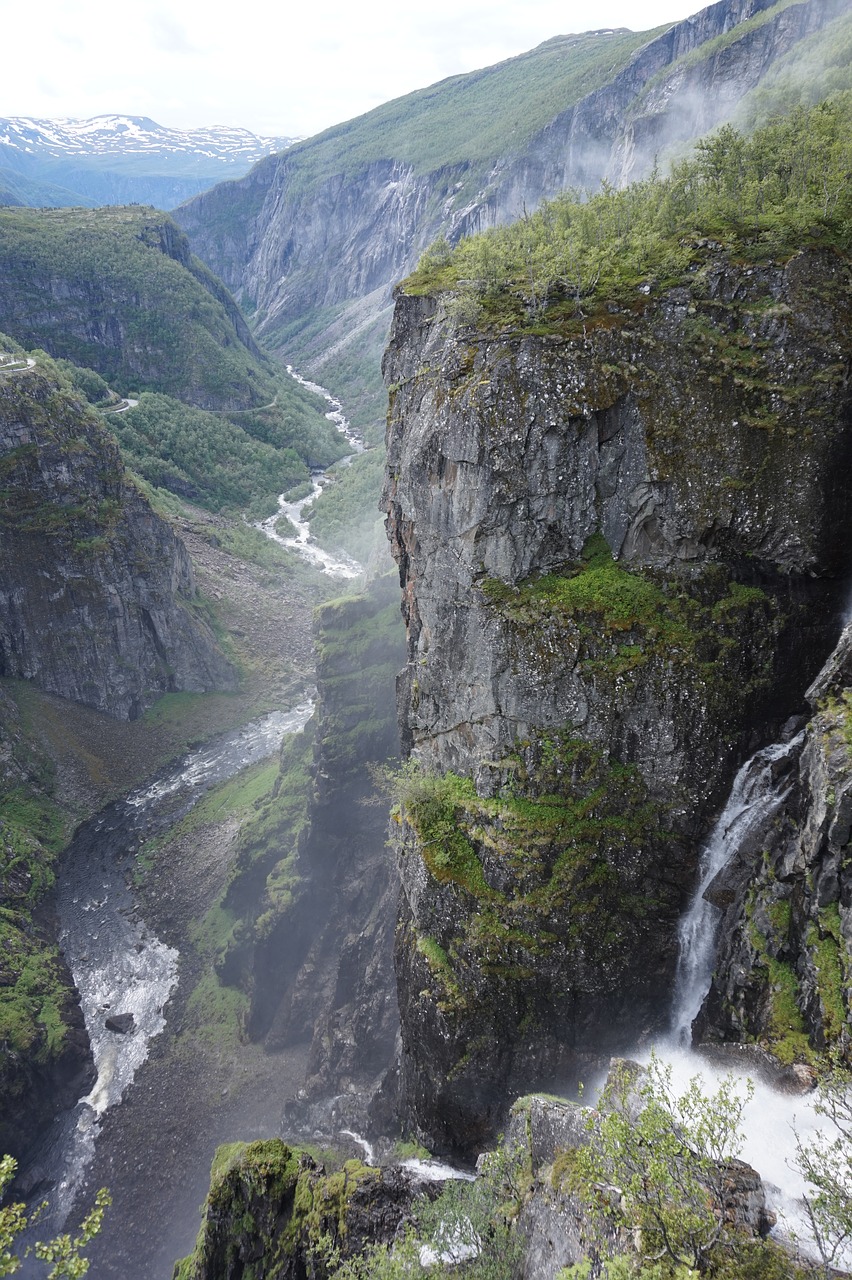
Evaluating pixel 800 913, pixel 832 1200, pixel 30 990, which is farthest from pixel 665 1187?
pixel 30 990

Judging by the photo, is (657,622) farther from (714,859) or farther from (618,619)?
(714,859)

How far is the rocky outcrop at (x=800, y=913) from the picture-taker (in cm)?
1845

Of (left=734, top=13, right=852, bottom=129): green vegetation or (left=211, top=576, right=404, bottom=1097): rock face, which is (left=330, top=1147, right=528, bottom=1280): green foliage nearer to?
(left=211, top=576, right=404, bottom=1097): rock face

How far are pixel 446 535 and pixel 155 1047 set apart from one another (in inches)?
1393

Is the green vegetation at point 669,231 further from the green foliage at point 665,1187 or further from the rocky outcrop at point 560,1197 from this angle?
the rocky outcrop at point 560,1197

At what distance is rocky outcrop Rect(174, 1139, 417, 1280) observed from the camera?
68.5 ft

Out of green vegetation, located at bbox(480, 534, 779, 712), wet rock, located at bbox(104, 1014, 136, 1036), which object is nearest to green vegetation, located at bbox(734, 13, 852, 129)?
green vegetation, located at bbox(480, 534, 779, 712)

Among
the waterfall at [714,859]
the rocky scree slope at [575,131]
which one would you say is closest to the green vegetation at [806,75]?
the rocky scree slope at [575,131]

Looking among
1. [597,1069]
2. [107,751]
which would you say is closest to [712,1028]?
[597,1069]

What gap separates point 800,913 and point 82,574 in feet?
216

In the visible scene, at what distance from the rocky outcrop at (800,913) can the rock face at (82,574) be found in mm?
61101

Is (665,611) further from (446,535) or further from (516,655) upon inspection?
(446,535)

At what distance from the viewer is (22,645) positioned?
6475 cm

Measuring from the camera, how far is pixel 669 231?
27500 millimetres
